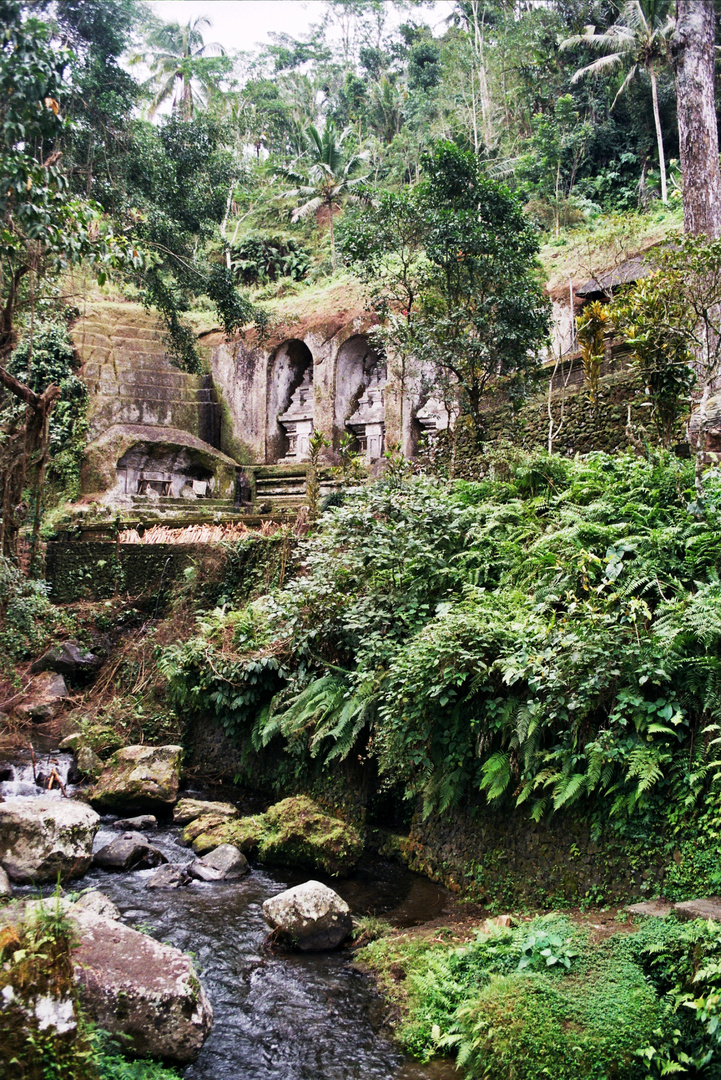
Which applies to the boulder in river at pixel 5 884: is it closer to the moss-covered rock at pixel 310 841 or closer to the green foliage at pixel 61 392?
the moss-covered rock at pixel 310 841

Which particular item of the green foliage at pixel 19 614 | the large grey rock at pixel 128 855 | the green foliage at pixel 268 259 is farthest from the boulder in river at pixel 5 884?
the green foliage at pixel 268 259

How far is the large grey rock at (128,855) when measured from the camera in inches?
289

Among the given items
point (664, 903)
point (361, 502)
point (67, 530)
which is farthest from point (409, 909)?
point (67, 530)

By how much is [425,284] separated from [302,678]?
7.53m

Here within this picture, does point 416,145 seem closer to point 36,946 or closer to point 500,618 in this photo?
point 500,618

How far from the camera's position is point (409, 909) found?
620 centimetres

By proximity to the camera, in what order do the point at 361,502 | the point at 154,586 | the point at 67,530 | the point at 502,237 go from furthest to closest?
the point at 67,530 → the point at 154,586 → the point at 502,237 → the point at 361,502

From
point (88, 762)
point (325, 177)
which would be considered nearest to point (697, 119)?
point (88, 762)

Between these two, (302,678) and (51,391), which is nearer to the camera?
(302,678)

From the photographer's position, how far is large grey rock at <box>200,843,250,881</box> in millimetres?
7156

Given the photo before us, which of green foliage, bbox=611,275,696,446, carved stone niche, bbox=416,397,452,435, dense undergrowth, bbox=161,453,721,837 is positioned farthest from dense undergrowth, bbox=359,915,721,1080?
carved stone niche, bbox=416,397,452,435

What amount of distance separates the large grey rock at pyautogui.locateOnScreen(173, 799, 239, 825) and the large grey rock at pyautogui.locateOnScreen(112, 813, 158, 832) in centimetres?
26

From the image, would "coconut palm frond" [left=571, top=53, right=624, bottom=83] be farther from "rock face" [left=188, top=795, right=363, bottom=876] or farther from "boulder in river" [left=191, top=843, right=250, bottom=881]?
"boulder in river" [left=191, top=843, right=250, bottom=881]

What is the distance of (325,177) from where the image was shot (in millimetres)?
30812
